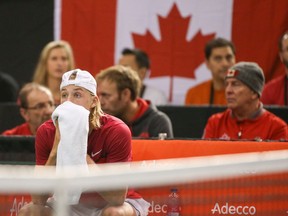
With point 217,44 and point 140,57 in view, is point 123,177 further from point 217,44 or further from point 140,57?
point 140,57

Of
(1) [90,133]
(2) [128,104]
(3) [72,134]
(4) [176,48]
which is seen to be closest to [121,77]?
(2) [128,104]

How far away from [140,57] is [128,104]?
1772 mm

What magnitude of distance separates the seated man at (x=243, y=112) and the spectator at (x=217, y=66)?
1.47m

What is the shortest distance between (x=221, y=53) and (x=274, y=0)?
0.94 metres

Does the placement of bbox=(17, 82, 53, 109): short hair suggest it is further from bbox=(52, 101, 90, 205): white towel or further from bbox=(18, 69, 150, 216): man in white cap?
bbox=(52, 101, 90, 205): white towel

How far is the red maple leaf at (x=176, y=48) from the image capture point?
33.3 ft

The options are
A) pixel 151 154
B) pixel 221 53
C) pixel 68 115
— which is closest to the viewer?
pixel 68 115

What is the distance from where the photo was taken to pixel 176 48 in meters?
10.2

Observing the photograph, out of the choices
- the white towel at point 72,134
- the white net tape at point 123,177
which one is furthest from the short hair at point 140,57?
the white net tape at point 123,177

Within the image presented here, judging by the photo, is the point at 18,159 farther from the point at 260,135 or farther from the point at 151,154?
the point at 260,135

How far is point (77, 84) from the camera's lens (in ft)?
21.0

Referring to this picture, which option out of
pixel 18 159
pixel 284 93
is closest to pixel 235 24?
pixel 284 93

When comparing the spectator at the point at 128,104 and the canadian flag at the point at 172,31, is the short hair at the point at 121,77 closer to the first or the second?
the spectator at the point at 128,104

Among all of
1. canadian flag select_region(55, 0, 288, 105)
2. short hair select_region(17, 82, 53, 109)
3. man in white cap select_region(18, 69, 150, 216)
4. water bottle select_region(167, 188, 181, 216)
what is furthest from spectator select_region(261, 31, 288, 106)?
water bottle select_region(167, 188, 181, 216)
